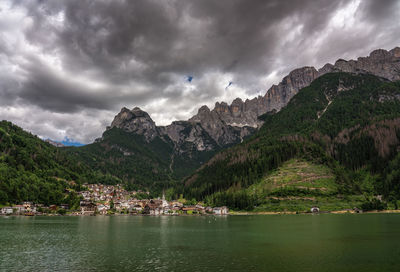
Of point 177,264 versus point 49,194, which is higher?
point 49,194

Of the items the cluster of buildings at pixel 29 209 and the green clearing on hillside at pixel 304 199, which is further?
the green clearing on hillside at pixel 304 199

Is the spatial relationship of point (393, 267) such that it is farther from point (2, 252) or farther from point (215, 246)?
point (2, 252)

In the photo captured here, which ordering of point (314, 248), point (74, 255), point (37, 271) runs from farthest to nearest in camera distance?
1. point (314, 248)
2. point (74, 255)
3. point (37, 271)

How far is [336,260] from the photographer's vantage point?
132ft

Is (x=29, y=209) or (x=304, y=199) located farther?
(x=304, y=199)

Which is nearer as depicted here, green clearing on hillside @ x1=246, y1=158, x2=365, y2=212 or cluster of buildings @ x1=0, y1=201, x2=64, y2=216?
cluster of buildings @ x1=0, y1=201, x2=64, y2=216

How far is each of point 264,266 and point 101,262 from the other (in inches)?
908

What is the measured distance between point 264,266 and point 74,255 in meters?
30.6

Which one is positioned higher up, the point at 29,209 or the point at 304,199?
the point at 29,209

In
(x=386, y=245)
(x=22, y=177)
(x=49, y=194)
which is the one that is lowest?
(x=386, y=245)

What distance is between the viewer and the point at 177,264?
127 feet

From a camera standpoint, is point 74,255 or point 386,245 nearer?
point 74,255

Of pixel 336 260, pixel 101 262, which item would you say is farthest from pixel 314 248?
pixel 101 262

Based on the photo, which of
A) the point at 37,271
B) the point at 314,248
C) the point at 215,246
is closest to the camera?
the point at 37,271
